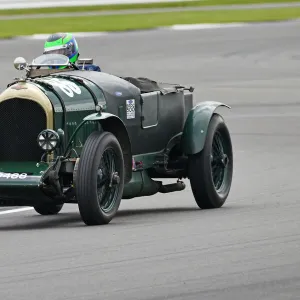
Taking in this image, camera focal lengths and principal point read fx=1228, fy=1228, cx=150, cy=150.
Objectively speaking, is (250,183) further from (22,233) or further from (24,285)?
(24,285)

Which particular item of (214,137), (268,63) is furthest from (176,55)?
(214,137)

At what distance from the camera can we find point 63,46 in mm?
11133

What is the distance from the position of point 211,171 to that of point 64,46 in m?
1.75

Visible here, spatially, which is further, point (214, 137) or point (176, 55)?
point (176, 55)

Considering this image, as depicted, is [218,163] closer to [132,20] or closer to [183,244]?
[183,244]

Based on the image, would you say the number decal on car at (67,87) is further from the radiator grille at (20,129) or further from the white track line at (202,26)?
the white track line at (202,26)

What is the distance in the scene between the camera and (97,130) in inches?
396

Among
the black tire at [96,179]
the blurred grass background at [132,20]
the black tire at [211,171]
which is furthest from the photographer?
the blurred grass background at [132,20]

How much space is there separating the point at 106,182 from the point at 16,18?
2835cm

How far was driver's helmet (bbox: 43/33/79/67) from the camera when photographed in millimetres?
11125

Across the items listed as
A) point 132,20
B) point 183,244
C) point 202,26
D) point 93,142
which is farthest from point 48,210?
point 132,20

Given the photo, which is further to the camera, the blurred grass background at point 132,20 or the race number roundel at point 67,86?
the blurred grass background at point 132,20

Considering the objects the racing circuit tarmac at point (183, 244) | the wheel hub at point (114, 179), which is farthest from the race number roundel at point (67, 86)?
the racing circuit tarmac at point (183, 244)

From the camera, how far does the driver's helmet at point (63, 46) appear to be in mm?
11125
